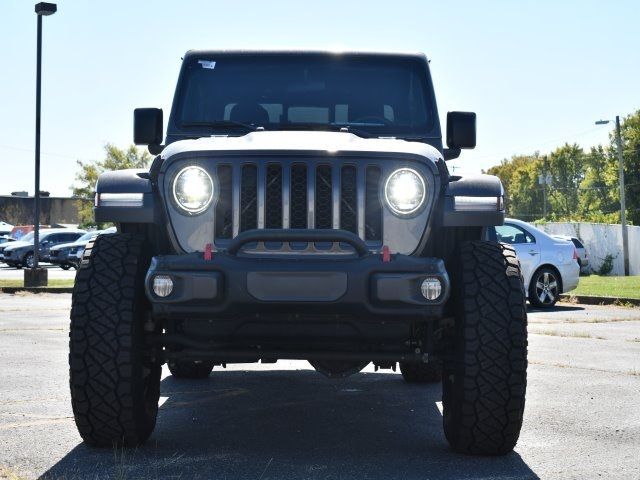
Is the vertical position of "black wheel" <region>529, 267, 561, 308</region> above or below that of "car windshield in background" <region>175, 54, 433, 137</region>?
below

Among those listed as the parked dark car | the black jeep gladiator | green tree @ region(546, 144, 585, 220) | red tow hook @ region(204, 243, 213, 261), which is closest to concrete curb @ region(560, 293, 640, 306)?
the black jeep gladiator

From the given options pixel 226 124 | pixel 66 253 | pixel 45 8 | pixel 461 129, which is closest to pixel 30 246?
pixel 66 253

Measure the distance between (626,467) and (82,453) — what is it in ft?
9.15

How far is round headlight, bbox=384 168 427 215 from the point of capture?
5441 mm

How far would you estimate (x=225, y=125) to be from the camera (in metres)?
6.70

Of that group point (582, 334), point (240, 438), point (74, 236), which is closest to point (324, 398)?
point (240, 438)

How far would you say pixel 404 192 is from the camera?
17.9ft

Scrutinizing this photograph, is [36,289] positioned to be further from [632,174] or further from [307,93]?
[632,174]

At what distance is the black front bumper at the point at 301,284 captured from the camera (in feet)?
16.9

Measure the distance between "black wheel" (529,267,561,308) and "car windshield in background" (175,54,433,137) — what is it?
11531 mm

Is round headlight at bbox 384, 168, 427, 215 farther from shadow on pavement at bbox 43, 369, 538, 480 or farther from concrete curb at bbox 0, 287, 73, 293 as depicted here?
concrete curb at bbox 0, 287, 73, 293

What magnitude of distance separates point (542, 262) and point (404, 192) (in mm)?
13007

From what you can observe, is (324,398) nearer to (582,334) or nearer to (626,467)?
(626,467)

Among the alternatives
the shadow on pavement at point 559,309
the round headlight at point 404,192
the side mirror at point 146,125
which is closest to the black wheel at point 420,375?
the side mirror at point 146,125
